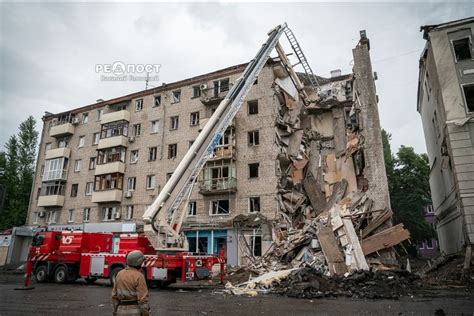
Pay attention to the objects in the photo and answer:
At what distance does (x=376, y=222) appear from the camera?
17.4 m

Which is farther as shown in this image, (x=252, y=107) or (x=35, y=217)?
(x=35, y=217)

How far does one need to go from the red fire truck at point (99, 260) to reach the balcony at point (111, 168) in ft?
40.7

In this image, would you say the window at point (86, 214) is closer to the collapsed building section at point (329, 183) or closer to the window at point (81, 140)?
the window at point (81, 140)

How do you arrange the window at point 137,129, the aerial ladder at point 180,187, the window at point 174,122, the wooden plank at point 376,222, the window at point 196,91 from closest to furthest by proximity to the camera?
the aerial ladder at point 180,187 → the wooden plank at point 376,222 → the window at point 196,91 → the window at point 174,122 → the window at point 137,129

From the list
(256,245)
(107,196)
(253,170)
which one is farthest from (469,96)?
(107,196)

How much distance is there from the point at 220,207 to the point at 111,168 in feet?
38.3

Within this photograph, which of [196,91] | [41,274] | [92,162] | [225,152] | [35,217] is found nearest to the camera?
[41,274]

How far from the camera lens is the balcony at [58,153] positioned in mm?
33400

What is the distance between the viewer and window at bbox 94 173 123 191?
29250mm

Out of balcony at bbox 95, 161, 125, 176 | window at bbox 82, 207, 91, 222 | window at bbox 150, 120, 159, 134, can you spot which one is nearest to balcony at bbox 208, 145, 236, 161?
window at bbox 150, 120, 159, 134

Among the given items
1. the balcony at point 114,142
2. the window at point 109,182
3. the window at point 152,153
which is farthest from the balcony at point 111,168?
the window at point 152,153

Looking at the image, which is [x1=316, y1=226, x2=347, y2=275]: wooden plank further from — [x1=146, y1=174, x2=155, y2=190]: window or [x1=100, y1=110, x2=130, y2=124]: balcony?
[x1=100, y1=110, x2=130, y2=124]: balcony

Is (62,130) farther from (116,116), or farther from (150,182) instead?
(150,182)

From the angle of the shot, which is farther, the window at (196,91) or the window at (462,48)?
the window at (196,91)
